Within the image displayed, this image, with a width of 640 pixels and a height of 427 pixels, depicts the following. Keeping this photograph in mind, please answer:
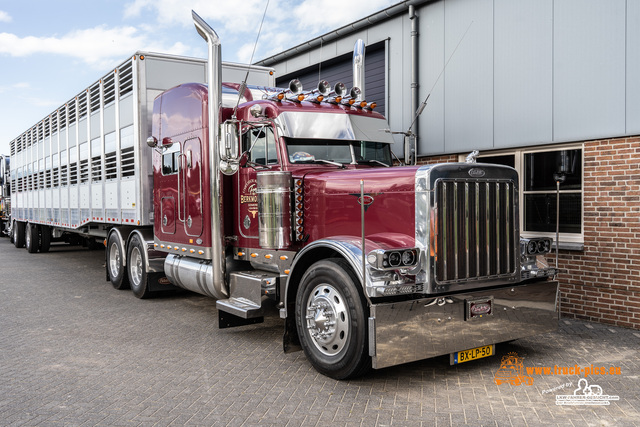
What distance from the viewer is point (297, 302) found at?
5.45 m

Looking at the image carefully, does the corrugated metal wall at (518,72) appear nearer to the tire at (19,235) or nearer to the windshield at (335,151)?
the windshield at (335,151)

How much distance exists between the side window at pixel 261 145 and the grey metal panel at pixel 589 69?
3.90 m

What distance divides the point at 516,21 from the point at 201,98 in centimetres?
454

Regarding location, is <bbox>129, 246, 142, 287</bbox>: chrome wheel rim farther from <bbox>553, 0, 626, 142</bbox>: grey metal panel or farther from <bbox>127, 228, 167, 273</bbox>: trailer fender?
<bbox>553, 0, 626, 142</bbox>: grey metal panel

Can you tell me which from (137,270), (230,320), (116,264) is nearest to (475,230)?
(230,320)

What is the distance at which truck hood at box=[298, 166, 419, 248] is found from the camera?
5066 mm

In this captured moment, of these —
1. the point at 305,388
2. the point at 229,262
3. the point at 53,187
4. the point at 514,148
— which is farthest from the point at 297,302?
the point at 53,187

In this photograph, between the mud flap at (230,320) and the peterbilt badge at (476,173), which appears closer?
the peterbilt badge at (476,173)

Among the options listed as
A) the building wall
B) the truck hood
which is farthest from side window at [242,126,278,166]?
the building wall

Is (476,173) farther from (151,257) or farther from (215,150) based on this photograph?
(151,257)

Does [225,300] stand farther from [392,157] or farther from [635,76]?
[635,76]

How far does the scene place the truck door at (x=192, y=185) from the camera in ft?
24.4

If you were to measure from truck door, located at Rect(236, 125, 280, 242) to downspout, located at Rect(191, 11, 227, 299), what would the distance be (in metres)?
0.27

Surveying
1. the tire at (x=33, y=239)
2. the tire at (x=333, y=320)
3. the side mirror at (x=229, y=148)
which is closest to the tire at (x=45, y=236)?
the tire at (x=33, y=239)
